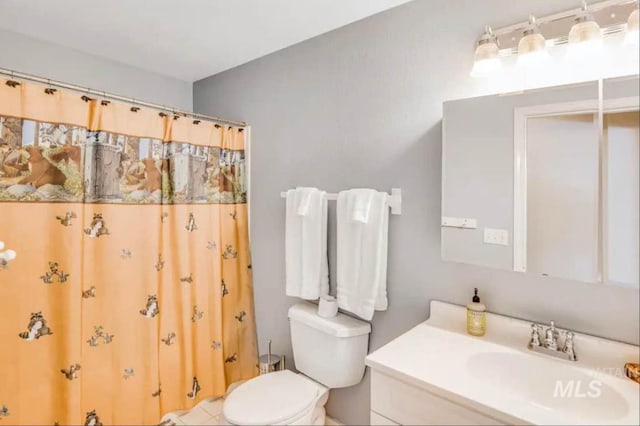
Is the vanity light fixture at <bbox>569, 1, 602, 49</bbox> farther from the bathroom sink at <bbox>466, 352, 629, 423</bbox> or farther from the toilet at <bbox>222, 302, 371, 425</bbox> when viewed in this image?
the toilet at <bbox>222, 302, 371, 425</bbox>

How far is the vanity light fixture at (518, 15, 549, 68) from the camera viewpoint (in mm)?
1276

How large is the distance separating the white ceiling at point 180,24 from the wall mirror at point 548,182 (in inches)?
30.6

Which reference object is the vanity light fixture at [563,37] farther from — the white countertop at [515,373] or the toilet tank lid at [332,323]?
the toilet tank lid at [332,323]

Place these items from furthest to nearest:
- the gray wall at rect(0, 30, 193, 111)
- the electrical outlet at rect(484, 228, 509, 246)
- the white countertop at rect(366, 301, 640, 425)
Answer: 1. the gray wall at rect(0, 30, 193, 111)
2. the electrical outlet at rect(484, 228, 509, 246)
3. the white countertop at rect(366, 301, 640, 425)

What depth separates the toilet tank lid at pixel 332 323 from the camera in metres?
1.70

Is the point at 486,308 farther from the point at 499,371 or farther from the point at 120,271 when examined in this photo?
the point at 120,271

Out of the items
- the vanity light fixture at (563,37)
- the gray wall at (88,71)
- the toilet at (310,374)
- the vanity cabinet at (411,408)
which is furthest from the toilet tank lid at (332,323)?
the gray wall at (88,71)

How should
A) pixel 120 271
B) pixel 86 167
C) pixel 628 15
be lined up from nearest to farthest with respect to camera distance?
→ pixel 628 15 → pixel 86 167 → pixel 120 271

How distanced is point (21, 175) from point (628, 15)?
7.74 feet

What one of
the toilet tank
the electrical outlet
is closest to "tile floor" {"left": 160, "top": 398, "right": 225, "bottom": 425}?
the toilet tank

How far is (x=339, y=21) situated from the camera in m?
1.81

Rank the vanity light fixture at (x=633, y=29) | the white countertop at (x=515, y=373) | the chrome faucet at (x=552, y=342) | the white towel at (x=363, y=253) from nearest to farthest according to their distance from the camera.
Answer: the white countertop at (x=515, y=373) → the vanity light fixture at (x=633, y=29) → the chrome faucet at (x=552, y=342) → the white towel at (x=363, y=253)

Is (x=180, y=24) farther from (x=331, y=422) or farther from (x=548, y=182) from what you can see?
(x=331, y=422)

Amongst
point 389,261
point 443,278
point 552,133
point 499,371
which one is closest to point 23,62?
point 389,261
